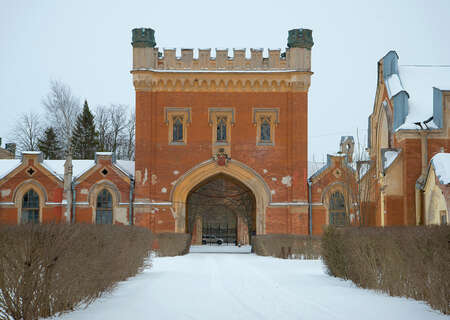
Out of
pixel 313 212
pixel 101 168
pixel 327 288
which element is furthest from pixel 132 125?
pixel 327 288

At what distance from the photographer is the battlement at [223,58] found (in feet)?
113

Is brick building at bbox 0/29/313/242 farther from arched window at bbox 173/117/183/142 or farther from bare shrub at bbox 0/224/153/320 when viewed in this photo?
bare shrub at bbox 0/224/153/320

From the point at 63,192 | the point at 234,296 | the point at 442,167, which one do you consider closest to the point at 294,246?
the point at 442,167

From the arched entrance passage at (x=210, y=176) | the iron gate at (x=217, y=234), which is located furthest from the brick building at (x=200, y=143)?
the iron gate at (x=217, y=234)

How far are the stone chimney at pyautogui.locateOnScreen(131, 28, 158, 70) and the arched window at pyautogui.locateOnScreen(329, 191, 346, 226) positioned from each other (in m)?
12.5

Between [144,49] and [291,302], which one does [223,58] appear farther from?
[291,302]

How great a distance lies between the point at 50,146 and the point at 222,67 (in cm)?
3055

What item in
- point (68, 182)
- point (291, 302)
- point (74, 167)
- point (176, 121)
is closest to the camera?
point (291, 302)

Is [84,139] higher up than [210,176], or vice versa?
[84,139]

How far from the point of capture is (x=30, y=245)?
25.8ft

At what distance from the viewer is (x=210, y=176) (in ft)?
114

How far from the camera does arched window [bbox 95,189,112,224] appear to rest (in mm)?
34438

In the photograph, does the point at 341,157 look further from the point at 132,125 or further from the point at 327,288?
the point at 132,125

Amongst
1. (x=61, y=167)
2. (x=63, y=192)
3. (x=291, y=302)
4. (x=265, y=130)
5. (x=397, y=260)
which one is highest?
(x=265, y=130)
